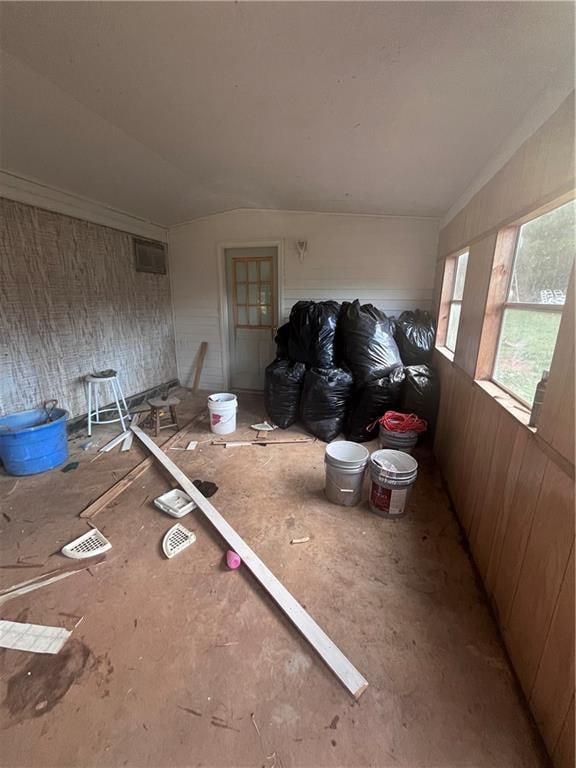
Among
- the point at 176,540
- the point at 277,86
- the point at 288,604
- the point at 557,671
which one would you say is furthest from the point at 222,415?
the point at 557,671

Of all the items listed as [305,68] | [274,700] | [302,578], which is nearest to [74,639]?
[274,700]

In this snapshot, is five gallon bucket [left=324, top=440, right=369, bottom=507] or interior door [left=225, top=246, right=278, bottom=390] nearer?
five gallon bucket [left=324, top=440, right=369, bottom=507]

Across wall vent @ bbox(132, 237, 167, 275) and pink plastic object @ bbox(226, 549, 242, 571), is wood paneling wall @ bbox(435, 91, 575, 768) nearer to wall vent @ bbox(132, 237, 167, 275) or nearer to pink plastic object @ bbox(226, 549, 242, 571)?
pink plastic object @ bbox(226, 549, 242, 571)

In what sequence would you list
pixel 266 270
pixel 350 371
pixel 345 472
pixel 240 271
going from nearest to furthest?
1. pixel 345 472
2. pixel 350 371
3. pixel 266 270
4. pixel 240 271

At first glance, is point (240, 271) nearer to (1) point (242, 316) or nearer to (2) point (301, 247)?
(1) point (242, 316)

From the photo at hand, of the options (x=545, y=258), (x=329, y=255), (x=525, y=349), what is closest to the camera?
(x=545, y=258)

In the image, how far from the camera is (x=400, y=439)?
7.98ft

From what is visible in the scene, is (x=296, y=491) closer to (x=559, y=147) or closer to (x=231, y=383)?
(x=559, y=147)

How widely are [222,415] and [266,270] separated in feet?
6.48

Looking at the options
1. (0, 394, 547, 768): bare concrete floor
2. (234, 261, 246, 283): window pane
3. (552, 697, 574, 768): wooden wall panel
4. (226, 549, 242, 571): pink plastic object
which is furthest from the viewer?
(234, 261, 246, 283): window pane

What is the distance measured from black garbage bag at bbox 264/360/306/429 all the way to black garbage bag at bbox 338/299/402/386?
509mm

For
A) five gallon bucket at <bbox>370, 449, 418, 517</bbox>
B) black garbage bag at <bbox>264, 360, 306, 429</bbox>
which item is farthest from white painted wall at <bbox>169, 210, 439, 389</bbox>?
five gallon bucket at <bbox>370, 449, 418, 517</bbox>

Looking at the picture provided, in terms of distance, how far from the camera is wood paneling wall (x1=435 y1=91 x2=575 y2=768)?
0.91 metres

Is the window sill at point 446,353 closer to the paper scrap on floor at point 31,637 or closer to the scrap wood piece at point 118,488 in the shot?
the scrap wood piece at point 118,488
